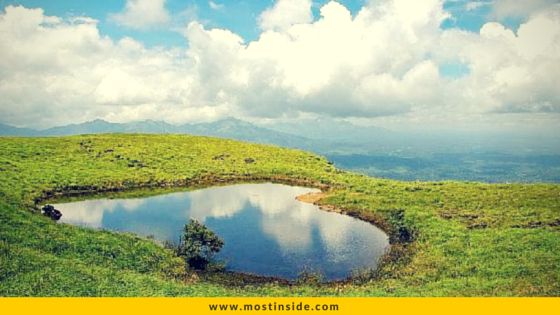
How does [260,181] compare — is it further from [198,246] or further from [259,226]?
[198,246]

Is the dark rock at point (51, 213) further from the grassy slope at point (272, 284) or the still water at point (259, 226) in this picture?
the grassy slope at point (272, 284)

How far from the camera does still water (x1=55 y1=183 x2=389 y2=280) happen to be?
35719mm

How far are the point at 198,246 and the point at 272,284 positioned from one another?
25.4 feet

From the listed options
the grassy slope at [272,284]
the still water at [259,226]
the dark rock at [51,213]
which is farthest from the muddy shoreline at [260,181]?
the dark rock at [51,213]

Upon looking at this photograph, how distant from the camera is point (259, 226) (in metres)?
46.0

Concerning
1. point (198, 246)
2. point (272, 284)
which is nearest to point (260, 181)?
point (198, 246)

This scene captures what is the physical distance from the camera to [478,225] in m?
42.1
